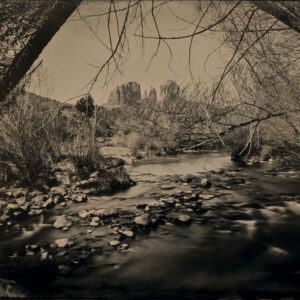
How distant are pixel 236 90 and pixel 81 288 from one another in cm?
185

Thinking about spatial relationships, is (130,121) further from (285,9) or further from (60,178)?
(285,9)

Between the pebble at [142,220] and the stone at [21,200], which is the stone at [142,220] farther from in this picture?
the stone at [21,200]

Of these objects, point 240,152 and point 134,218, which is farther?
point 240,152

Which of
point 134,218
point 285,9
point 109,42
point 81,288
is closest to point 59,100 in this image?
point 109,42

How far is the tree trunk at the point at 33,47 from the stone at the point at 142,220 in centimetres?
108

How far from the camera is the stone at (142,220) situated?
1660 millimetres

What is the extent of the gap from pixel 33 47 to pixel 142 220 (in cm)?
121

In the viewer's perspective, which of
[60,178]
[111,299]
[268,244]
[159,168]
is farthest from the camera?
[159,168]

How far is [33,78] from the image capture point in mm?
1714

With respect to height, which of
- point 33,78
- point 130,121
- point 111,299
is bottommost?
point 111,299

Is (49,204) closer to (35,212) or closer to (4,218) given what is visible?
(35,212)

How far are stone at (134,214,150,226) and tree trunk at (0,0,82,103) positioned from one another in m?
1.08

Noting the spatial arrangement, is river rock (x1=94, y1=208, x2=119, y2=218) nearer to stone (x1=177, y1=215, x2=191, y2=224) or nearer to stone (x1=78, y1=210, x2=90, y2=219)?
stone (x1=78, y1=210, x2=90, y2=219)

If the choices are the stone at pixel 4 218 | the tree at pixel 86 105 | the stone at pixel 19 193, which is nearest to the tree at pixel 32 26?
the tree at pixel 86 105
